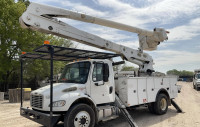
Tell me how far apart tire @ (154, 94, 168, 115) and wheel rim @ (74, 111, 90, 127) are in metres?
4.14

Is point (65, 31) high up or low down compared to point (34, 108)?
up

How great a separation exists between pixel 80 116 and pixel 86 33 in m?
3.48

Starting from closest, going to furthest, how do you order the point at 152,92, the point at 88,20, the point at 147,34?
the point at 88,20, the point at 152,92, the point at 147,34

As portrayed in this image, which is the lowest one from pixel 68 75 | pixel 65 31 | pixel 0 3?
pixel 68 75

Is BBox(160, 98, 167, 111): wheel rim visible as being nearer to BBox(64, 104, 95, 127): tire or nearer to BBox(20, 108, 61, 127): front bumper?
BBox(64, 104, 95, 127): tire

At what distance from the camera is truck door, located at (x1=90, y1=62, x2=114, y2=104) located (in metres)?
6.34

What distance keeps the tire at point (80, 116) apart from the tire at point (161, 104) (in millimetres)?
3959

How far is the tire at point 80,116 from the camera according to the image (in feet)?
17.5

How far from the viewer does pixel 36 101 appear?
5.79m

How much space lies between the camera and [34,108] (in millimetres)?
5984

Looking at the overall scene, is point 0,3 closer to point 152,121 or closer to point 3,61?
point 3,61

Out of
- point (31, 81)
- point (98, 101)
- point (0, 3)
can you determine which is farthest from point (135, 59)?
point (31, 81)

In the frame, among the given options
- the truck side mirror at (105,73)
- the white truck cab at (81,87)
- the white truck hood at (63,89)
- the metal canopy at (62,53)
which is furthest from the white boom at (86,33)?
the white truck hood at (63,89)

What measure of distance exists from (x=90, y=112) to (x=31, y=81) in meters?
26.9
